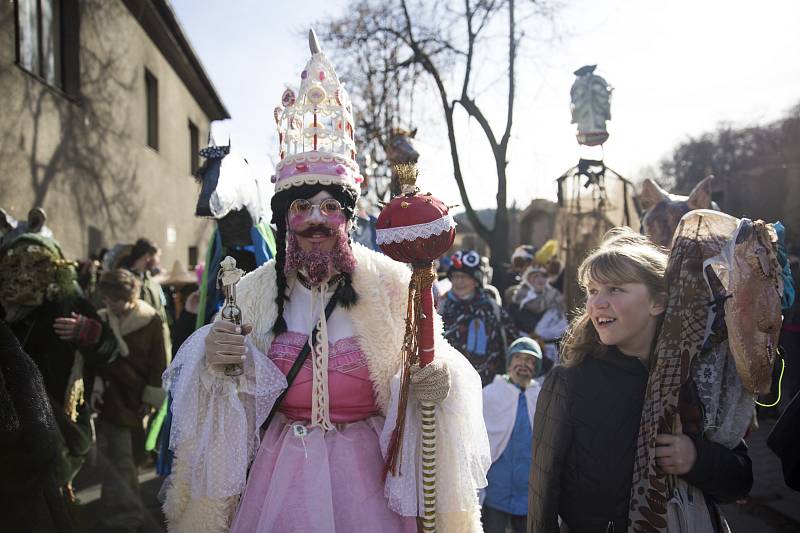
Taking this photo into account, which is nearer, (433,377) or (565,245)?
(433,377)

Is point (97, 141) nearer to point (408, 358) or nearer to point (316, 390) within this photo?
point (316, 390)

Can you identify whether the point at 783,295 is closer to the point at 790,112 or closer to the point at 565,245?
the point at 565,245

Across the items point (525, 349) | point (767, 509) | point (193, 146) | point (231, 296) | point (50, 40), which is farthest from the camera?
point (193, 146)

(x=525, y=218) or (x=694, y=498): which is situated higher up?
(x=525, y=218)

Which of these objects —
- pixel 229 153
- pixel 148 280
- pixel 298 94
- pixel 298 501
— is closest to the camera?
pixel 298 501

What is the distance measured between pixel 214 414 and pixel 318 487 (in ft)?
1.58

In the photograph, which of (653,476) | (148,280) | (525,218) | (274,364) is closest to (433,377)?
(274,364)

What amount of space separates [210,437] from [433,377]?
855 millimetres

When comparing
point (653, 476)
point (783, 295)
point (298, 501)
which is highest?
point (783, 295)

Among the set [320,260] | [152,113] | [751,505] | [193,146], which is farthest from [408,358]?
[193,146]

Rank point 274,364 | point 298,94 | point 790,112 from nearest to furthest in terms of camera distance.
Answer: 1. point 274,364
2. point 298,94
3. point 790,112

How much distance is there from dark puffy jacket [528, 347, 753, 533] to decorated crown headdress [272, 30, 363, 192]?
3.97 feet

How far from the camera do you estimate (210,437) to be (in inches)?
91.3

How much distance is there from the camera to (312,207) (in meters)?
2.51
